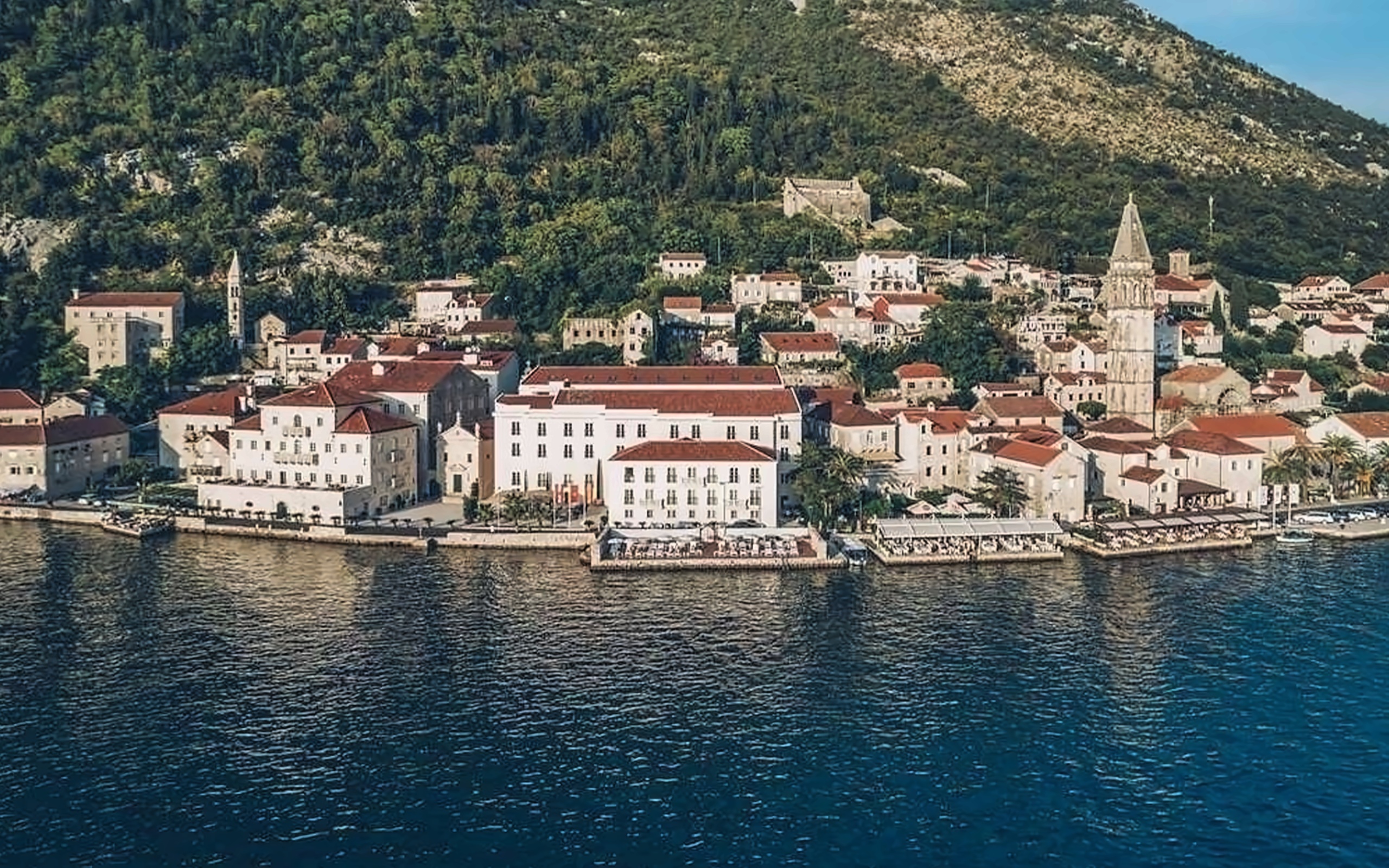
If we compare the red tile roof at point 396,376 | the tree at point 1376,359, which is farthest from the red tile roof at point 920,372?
the tree at point 1376,359

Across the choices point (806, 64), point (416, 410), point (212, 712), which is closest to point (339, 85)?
point (806, 64)

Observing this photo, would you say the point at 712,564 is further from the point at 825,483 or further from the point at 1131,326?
the point at 1131,326

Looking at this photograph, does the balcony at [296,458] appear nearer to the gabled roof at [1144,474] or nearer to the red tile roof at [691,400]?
the red tile roof at [691,400]

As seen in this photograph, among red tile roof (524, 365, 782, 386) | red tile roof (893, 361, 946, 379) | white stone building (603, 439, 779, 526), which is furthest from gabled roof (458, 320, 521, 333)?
white stone building (603, 439, 779, 526)

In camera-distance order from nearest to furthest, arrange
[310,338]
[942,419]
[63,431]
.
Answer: [942,419] → [63,431] → [310,338]

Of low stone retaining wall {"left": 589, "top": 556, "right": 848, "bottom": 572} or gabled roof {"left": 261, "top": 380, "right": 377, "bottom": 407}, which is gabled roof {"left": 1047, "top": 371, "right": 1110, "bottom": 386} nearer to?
low stone retaining wall {"left": 589, "top": 556, "right": 848, "bottom": 572}

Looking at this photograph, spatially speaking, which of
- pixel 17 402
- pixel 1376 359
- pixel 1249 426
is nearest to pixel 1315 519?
pixel 1249 426
